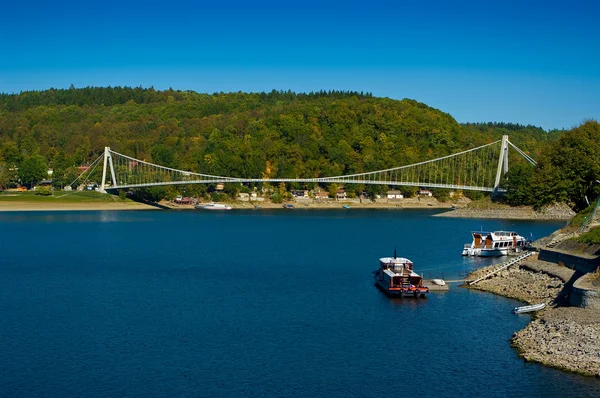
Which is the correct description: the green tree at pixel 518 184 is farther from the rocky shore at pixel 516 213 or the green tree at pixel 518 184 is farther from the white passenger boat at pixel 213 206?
the white passenger boat at pixel 213 206

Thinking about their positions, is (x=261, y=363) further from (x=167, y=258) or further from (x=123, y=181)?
(x=123, y=181)

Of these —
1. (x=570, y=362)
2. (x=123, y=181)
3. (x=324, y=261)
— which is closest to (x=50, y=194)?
(x=123, y=181)

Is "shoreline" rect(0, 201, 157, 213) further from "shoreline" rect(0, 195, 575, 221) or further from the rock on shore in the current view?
the rock on shore

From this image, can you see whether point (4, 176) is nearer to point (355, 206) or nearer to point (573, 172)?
point (355, 206)

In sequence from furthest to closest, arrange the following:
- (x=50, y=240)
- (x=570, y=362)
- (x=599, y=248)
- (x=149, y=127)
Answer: (x=149, y=127)
(x=50, y=240)
(x=599, y=248)
(x=570, y=362)

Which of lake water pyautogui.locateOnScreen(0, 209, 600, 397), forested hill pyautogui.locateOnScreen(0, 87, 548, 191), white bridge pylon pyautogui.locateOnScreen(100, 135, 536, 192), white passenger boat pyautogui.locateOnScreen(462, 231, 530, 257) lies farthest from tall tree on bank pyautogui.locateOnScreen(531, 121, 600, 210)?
forested hill pyautogui.locateOnScreen(0, 87, 548, 191)

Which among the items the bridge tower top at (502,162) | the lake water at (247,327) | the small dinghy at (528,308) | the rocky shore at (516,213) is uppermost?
the bridge tower top at (502,162)

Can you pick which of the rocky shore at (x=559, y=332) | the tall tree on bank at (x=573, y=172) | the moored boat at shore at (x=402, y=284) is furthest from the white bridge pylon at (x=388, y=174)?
the rocky shore at (x=559, y=332)

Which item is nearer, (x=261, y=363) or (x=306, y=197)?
(x=261, y=363)
